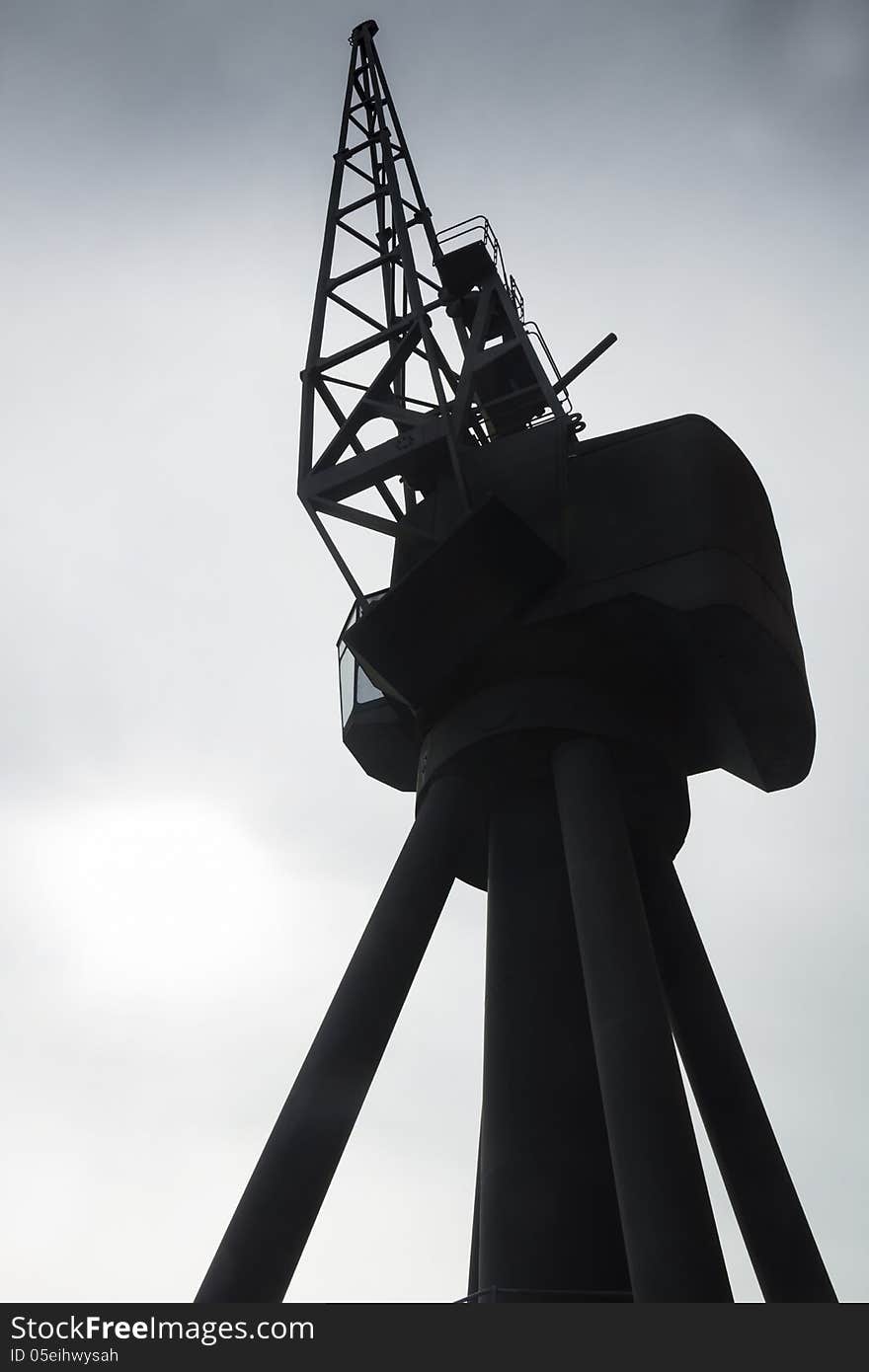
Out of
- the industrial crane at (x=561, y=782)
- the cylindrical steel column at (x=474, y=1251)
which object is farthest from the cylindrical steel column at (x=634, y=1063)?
the cylindrical steel column at (x=474, y=1251)

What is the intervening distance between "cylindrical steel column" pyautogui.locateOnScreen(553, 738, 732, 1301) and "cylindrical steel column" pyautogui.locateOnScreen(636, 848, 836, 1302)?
6.02 ft

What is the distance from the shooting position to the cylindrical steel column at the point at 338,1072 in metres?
11.0

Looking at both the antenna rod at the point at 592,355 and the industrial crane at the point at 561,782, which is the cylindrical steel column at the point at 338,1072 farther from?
the antenna rod at the point at 592,355

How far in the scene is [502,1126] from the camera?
1288 centimetres

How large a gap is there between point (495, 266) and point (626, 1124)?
15.0 metres

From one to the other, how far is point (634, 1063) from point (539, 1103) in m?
2.31

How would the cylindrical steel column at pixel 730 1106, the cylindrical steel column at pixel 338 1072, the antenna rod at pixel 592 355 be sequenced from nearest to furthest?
the cylindrical steel column at pixel 338 1072, the cylindrical steel column at pixel 730 1106, the antenna rod at pixel 592 355

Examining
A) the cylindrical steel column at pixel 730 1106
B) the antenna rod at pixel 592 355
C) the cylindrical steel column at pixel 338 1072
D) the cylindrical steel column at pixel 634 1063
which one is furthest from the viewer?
the antenna rod at pixel 592 355

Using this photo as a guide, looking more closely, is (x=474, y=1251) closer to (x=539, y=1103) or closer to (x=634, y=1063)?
(x=539, y=1103)

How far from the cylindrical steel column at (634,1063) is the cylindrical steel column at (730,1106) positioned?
6.02 feet

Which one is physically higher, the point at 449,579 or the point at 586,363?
the point at 586,363

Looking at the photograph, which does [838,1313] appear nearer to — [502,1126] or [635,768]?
[502,1126]

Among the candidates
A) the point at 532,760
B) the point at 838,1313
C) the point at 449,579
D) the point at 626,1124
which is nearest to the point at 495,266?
the point at 449,579

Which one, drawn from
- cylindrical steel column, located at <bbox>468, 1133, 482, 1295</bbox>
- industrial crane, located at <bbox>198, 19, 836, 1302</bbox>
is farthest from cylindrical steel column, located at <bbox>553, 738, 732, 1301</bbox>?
cylindrical steel column, located at <bbox>468, 1133, 482, 1295</bbox>
